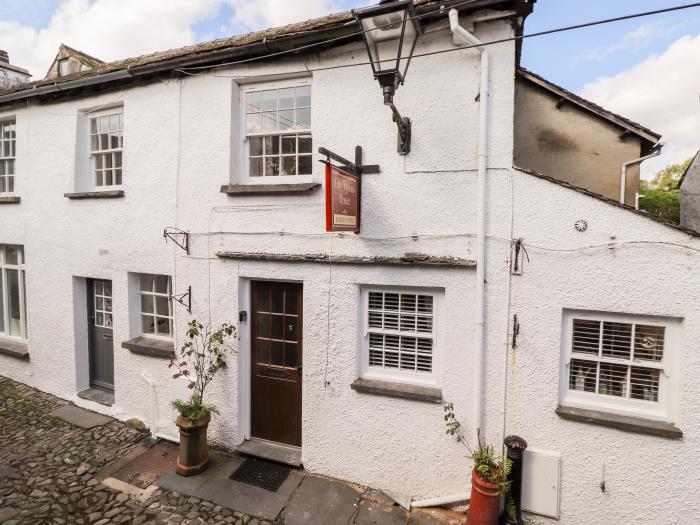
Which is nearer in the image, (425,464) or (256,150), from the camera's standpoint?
(425,464)

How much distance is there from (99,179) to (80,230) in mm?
1076

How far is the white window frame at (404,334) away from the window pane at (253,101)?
11.1 feet

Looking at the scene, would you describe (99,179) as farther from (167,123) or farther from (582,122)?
(582,122)

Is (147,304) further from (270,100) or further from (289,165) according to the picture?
(270,100)

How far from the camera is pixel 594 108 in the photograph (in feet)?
21.0

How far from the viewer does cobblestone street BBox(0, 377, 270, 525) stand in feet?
15.5

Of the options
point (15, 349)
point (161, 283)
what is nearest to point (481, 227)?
point (161, 283)

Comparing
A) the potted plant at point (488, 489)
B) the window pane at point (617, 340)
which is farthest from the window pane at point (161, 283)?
the window pane at point (617, 340)

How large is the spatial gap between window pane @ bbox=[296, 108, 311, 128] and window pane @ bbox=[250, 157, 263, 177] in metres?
0.89

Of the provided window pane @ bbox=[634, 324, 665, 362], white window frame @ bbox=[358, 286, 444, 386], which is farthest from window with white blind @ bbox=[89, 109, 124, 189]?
window pane @ bbox=[634, 324, 665, 362]

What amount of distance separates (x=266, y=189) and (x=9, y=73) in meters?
9.52

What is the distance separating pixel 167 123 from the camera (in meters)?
6.29

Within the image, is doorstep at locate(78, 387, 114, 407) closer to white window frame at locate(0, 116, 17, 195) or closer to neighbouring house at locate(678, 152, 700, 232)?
white window frame at locate(0, 116, 17, 195)

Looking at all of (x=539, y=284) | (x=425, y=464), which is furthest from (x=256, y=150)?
(x=425, y=464)
